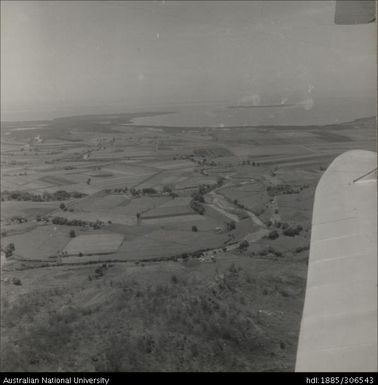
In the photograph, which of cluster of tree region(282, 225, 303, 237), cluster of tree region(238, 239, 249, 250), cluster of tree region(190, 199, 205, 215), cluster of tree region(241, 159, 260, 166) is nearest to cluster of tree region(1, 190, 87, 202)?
cluster of tree region(190, 199, 205, 215)

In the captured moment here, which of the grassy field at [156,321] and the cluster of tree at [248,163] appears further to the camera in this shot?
the cluster of tree at [248,163]

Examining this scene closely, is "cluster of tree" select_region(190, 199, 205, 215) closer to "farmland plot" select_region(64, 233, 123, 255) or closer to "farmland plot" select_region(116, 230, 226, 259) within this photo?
"farmland plot" select_region(116, 230, 226, 259)

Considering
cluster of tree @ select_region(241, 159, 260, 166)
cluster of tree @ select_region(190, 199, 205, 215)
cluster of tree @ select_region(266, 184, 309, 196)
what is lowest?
cluster of tree @ select_region(190, 199, 205, 215)

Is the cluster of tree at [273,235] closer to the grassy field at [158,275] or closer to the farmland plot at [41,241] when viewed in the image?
the grassy field at [158,275]

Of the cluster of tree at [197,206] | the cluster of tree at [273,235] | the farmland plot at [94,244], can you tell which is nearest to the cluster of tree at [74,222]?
the farmland plot at [94,244]

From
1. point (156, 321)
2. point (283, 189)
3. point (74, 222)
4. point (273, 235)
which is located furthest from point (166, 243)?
point (283, 189)

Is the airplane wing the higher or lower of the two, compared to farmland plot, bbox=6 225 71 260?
higher
